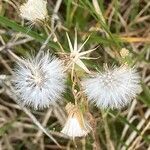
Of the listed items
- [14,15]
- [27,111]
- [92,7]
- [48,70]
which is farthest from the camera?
[14,15]

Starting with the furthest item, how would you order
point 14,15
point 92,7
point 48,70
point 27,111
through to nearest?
point 14,15
point 27,111
point 92,7
point 48,70

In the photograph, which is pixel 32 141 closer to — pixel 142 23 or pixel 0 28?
pixel 0 28

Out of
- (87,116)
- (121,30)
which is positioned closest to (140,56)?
(121,30)

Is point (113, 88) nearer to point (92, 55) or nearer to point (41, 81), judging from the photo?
point (41, 81)

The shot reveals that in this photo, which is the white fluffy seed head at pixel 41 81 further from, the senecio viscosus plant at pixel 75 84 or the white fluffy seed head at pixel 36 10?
the white fluffy seed head at pixel 36 10

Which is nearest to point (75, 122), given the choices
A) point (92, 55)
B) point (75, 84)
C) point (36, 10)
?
point (75, 84)

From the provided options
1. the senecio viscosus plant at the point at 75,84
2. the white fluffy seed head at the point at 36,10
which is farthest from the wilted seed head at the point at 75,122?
the white fluffy seed head at the point at 36,10
